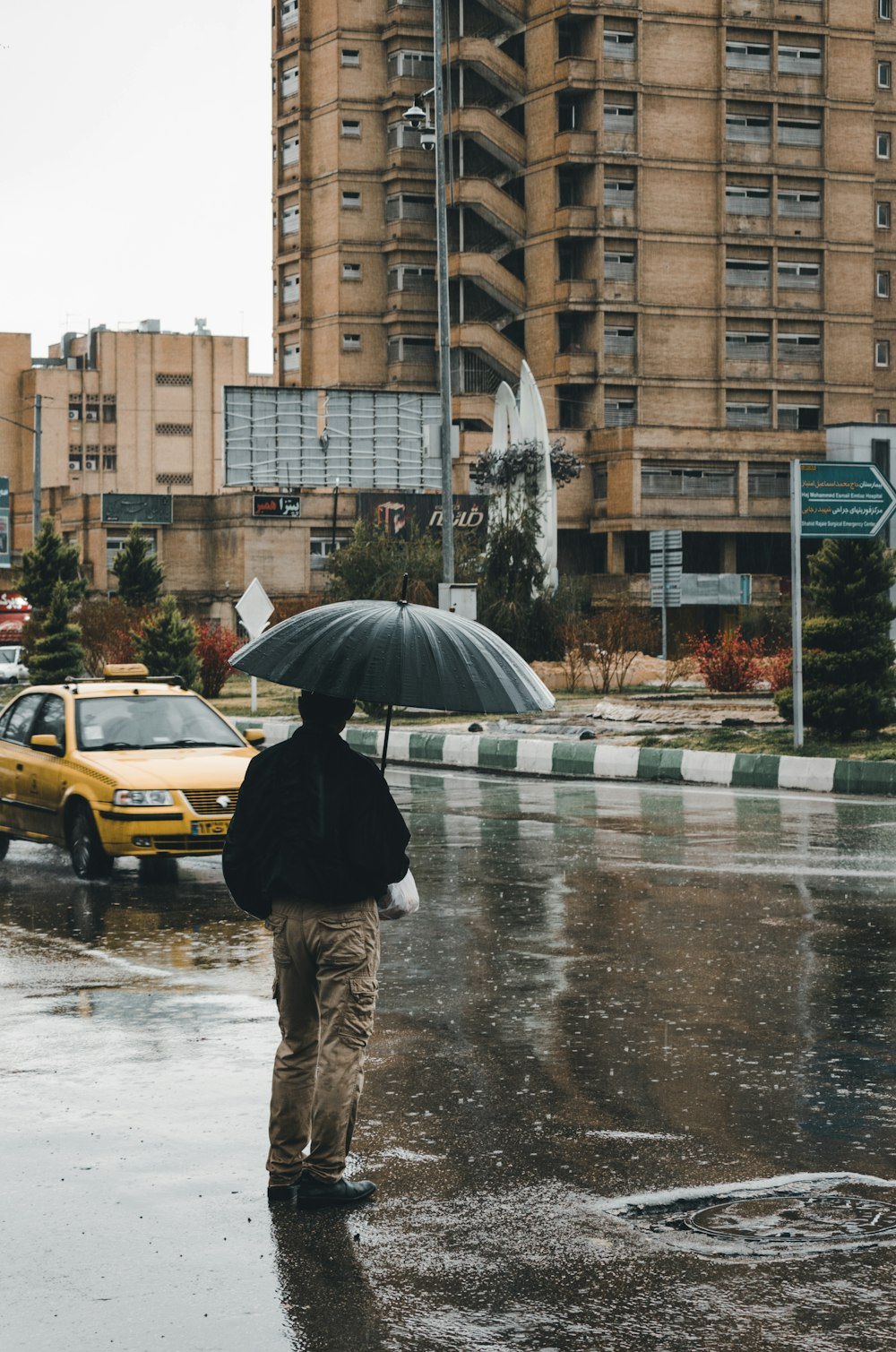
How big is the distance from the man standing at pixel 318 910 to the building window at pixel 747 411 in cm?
7759

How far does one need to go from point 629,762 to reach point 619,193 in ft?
198

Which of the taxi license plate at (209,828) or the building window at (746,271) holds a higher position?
the building window at (746,271)

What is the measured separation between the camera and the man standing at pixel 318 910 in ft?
19.4

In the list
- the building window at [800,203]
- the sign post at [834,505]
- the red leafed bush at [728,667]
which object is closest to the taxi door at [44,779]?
the sign post at [834,505]

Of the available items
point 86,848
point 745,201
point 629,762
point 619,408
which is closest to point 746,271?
point 745,201

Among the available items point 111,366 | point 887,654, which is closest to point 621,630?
point 887,654

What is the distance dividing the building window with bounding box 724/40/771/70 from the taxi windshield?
236ft

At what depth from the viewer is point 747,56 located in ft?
269

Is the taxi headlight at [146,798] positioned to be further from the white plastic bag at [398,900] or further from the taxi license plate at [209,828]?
the white plastic bag at [398,900]

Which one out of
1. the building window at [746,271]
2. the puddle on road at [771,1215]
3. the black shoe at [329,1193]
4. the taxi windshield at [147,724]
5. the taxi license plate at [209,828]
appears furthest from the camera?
the building window at [746,271]

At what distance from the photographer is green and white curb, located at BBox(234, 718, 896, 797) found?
2112 centimetres

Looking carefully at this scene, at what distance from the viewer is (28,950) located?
10938mm

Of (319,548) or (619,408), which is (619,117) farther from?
(319,548)

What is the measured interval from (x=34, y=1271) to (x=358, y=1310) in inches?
37.3
